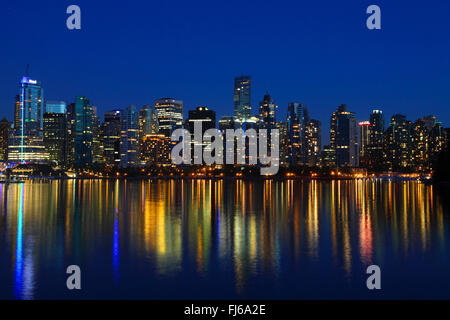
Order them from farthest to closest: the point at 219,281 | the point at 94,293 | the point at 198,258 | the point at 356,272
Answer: the point at 198,258 → the point at 356,272 → the point at 219,281 → the point at 94,293

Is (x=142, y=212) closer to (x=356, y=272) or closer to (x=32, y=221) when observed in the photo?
(x=32, y=221)

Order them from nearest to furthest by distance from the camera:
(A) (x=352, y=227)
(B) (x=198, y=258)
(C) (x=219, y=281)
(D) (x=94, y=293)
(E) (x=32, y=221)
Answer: (D) (x=94, y=293), (C) (x=219, y=281), (B) (x=198, y=258), (A) (x=352, y=227), (E) (x=32, y=221)

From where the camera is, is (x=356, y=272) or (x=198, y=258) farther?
(x=198, y=258)

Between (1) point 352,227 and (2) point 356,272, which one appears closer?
(2) point 356,272

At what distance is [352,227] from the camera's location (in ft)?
108

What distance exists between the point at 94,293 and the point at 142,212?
26.8m

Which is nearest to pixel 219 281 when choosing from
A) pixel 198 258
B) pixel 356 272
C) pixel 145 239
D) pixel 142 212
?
pixel 198 258

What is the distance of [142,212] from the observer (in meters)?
43.1

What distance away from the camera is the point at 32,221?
36.3 metres
